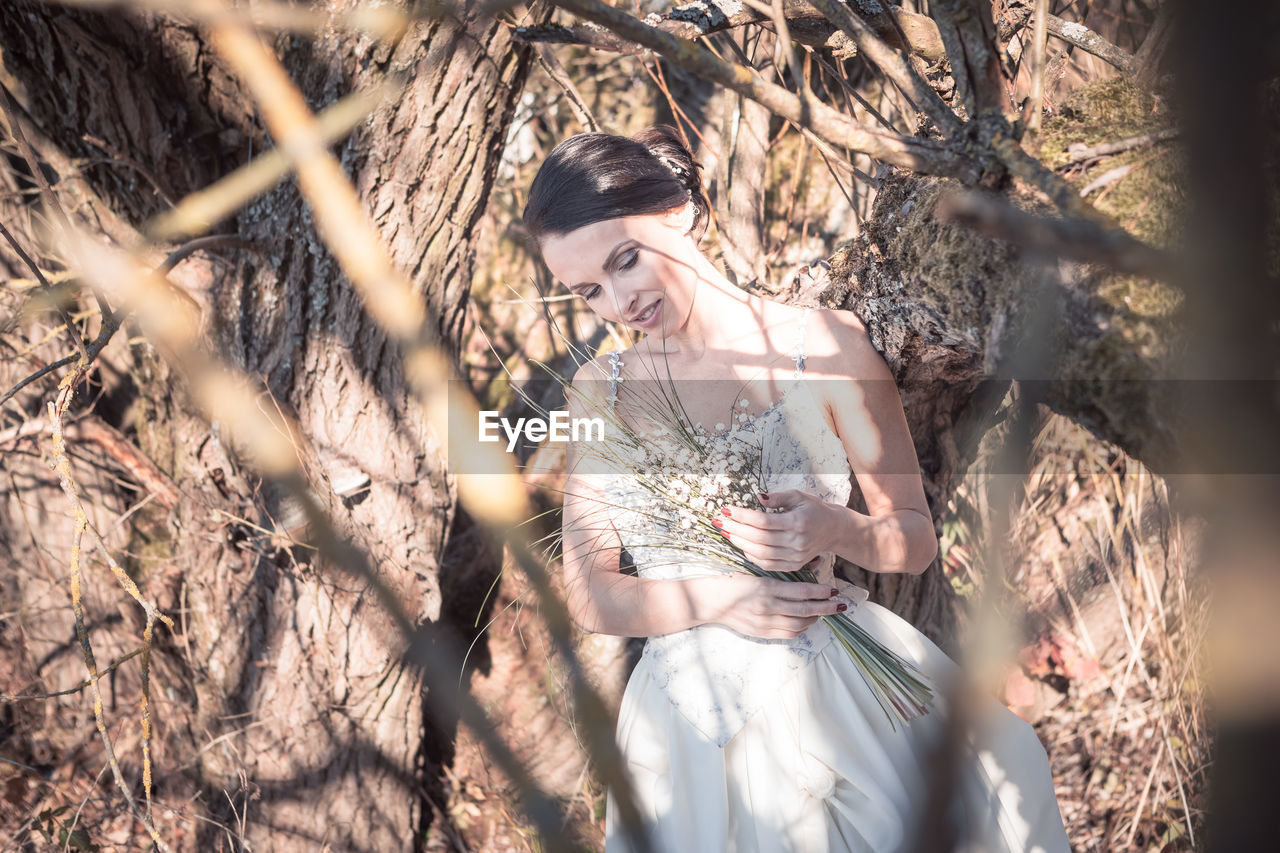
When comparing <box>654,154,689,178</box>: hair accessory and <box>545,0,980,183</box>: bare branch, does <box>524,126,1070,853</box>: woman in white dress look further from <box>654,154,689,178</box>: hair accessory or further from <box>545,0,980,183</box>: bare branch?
<box>545,0,980,183</box>: bare branch

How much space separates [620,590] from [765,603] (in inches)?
11.1

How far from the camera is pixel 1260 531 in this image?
0.31m

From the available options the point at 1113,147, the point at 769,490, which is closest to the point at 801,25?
the point at 1113,147

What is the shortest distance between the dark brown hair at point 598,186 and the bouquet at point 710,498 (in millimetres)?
282

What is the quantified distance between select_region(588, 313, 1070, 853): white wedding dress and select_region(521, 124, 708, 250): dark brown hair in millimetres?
359

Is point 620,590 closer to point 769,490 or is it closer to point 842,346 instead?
point 769,490

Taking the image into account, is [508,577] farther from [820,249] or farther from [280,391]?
[820,249]

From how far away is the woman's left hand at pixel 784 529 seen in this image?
1088mm

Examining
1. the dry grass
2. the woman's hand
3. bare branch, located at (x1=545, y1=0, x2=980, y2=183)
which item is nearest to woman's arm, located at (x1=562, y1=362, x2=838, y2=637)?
the woman's hand

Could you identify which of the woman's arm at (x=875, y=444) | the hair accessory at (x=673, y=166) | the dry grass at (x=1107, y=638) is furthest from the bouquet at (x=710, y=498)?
the dry grass at (x=1107, y=638)

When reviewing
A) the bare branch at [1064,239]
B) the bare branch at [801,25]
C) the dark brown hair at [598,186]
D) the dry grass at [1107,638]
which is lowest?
the dry grass at [1107,638]

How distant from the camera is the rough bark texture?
60.6 inches

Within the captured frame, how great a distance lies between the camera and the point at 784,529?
109 cm

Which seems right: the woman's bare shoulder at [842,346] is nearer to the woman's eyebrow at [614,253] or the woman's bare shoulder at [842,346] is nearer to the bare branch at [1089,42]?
the woman's eyebrow at [614,253]
